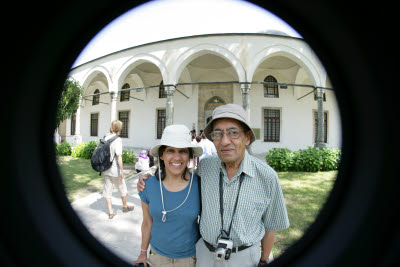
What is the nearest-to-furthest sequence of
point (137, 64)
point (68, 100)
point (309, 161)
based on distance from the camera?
point (309, 161), point (68, 100), point (137, 64)

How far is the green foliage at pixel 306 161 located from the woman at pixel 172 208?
319 inches

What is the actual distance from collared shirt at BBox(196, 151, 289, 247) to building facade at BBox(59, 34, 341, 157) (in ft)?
32.7

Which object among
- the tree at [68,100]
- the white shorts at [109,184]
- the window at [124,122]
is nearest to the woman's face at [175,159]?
the white shorts at [109,184]

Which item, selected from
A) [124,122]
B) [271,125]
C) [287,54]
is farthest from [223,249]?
[124,122]

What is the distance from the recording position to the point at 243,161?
123cm

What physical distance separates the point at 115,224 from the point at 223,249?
9.80 feet

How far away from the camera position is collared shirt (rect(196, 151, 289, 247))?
116 centimetres

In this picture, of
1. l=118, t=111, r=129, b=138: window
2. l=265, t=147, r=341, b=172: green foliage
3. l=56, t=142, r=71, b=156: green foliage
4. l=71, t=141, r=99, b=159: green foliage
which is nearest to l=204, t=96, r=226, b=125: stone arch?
l=265, t=147, r=341, b=172: green foliage

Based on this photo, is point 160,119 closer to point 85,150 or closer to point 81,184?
point 85,150

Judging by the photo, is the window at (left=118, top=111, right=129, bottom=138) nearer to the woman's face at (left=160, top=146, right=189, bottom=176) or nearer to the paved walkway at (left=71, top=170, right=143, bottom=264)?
the paved walkway at (left=71, top=170, right=143, bottom=264)

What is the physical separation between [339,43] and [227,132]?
76 cm

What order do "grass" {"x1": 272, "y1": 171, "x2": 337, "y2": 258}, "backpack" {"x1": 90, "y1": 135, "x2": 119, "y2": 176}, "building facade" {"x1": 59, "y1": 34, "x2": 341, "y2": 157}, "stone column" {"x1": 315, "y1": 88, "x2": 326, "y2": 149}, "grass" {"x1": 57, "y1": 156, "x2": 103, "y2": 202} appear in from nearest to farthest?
1. "grass" {"x1": 272, "y1": 171, "x2": 337, "y2": 258}
2. "backpack" {"x1": 90, "y1": 135, "x2": 119, "y2": 176}
3. "grass" {"x1": 57, "y1": 156, "x2": 103, "y2": 202}
4. "stone column" {"x1": 315, "y1": 88, "x2": 326, "y2": 149}
5. "building facade" {"x1": 59, "y1": 34, "x2": 341, "y2": 157}

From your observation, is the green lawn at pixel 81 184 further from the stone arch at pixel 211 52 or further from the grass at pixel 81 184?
the stone arch at pixel 211 52

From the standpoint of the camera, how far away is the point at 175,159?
137 centimetres
